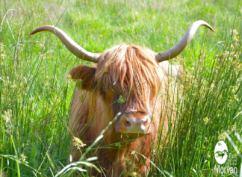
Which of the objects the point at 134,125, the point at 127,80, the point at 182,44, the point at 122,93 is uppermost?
the point at 182,44

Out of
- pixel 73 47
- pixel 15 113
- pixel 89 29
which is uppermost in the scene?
pixel 89 29

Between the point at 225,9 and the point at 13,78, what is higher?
the point at 225,9

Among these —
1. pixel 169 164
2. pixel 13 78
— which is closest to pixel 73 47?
pixel 13 78

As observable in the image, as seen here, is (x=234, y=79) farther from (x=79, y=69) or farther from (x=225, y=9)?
(x=225, y=9)

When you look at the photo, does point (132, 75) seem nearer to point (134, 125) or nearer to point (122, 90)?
point (122, 90)

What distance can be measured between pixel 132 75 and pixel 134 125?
0.60 meters

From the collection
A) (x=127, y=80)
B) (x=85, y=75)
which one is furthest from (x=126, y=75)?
(x=85, y=75)

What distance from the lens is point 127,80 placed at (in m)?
2.85

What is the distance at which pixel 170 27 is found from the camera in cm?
699

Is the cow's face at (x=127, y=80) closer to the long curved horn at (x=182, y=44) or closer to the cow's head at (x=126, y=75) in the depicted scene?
the cow's head at (x=126, y=75)

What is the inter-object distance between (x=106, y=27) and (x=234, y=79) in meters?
5.19

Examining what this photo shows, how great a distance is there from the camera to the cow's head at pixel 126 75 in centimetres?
273

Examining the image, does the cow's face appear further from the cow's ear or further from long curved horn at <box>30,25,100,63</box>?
long curved horn at <box>30,25,100,63</box>

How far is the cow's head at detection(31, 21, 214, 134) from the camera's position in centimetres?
273
